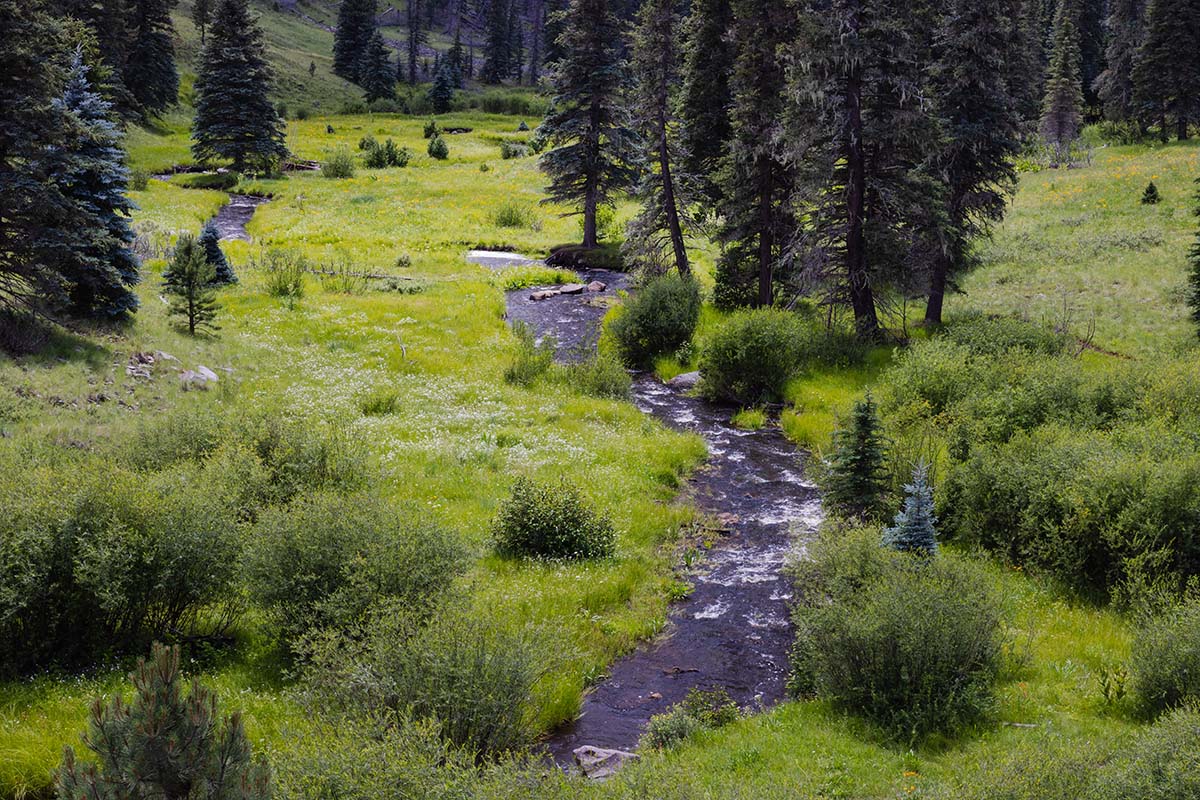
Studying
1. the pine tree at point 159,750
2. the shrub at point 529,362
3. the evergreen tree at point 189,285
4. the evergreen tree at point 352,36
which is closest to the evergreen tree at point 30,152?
the evergreen tree at point 189,285

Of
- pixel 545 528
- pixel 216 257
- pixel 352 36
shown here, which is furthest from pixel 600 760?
pixel 352 36

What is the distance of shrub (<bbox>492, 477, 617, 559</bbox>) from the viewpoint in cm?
1527

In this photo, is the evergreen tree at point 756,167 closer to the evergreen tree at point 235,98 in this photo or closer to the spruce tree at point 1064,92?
the evergreen tree at point 235,98

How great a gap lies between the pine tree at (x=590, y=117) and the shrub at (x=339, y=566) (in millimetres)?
37266

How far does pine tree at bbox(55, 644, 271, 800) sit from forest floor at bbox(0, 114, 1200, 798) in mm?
2498

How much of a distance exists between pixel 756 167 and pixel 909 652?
2442 centimetres

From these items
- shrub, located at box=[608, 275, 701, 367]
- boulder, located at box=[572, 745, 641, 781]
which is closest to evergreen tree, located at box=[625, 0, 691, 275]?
shrub, located at box=[608, 275, 701, 367]

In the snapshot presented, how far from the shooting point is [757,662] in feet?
42.2

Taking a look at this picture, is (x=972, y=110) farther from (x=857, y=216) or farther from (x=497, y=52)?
(x=497, y=52)

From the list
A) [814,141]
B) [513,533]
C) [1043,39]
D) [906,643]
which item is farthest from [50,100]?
[1043,39]

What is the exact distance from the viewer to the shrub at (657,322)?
3042 cm

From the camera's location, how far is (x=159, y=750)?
5.43 meters

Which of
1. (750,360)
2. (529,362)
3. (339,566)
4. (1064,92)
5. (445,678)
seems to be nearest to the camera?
(445,678)

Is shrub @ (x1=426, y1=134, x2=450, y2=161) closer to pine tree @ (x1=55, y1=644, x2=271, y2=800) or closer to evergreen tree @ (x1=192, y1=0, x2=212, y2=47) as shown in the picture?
evergreen tree @ (x1=192, y1=0, x2=212, y2=47)
